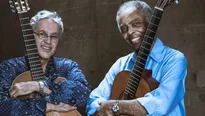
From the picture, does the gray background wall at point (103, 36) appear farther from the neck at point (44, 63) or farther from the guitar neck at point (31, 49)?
the guitar neck at point (31, 49)

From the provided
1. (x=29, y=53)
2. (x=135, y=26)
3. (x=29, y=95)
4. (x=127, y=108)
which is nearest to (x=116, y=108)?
(x=127, y=108)

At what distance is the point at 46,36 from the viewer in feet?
10.3

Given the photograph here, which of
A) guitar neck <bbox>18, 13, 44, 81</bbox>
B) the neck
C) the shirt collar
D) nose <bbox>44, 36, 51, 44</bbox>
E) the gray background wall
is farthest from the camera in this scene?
the gray background wall

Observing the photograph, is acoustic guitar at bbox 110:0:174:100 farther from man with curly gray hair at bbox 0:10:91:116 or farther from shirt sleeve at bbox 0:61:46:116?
shirt sleeve at bbox 0:61:46:116

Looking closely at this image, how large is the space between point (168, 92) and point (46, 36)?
3.92 ft

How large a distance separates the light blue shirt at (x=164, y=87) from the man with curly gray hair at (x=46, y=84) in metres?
0.20

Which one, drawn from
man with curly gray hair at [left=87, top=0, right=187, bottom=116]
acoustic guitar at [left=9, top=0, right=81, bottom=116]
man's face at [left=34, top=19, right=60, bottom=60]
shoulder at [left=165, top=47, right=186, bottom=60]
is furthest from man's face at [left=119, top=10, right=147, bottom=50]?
acoustic guitar at [left=9, top=0, right=81, bottom=116]

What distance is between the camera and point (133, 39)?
283 cm

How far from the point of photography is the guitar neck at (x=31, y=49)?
301 centimetres

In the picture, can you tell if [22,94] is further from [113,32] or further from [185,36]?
[185,36]

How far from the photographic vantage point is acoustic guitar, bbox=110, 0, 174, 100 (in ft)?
8.65

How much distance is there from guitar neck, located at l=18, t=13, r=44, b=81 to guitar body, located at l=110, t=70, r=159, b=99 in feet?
2.14

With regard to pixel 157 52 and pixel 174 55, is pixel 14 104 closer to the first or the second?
pixel 157 52

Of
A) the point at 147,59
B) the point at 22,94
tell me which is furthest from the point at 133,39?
the point at 22,94
